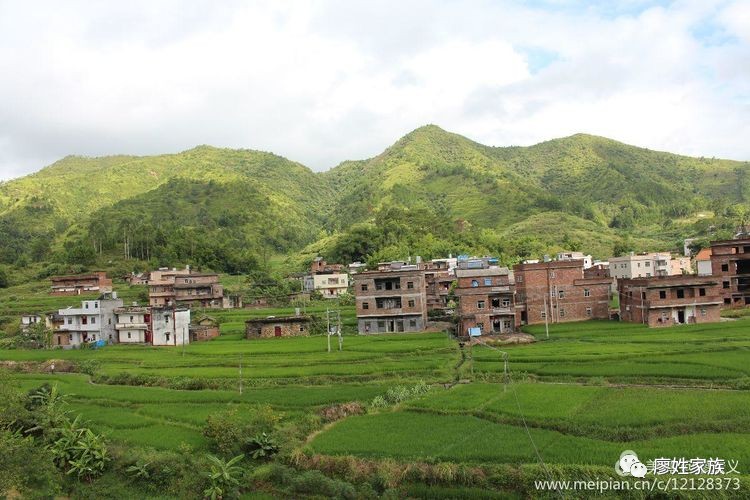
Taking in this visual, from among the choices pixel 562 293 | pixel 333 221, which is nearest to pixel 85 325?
pixel 562 293

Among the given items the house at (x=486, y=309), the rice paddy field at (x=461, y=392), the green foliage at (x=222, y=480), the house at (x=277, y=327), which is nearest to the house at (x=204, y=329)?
the house at (x=277, y=327)

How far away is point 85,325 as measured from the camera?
5900 centimetres

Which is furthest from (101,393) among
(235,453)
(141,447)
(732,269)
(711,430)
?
(732,269)

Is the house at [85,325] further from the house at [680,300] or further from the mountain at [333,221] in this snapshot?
the mountain at [333,221]

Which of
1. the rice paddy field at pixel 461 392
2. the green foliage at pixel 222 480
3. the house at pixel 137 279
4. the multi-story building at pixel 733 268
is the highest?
the house at pixel 137 279

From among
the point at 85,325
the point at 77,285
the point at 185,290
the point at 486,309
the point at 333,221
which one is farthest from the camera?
the point at 333,221

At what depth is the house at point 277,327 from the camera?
57969 mm

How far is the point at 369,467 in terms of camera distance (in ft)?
71.2

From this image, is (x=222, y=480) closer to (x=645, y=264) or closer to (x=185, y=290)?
(x=185, y=290)

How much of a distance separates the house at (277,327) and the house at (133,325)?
982 cm

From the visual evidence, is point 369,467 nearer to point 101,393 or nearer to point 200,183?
point 101,393

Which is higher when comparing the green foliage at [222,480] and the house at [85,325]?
the house at [85,325]

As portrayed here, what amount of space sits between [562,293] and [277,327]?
88.2 feet

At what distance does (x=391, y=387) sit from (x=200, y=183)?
16753cm
